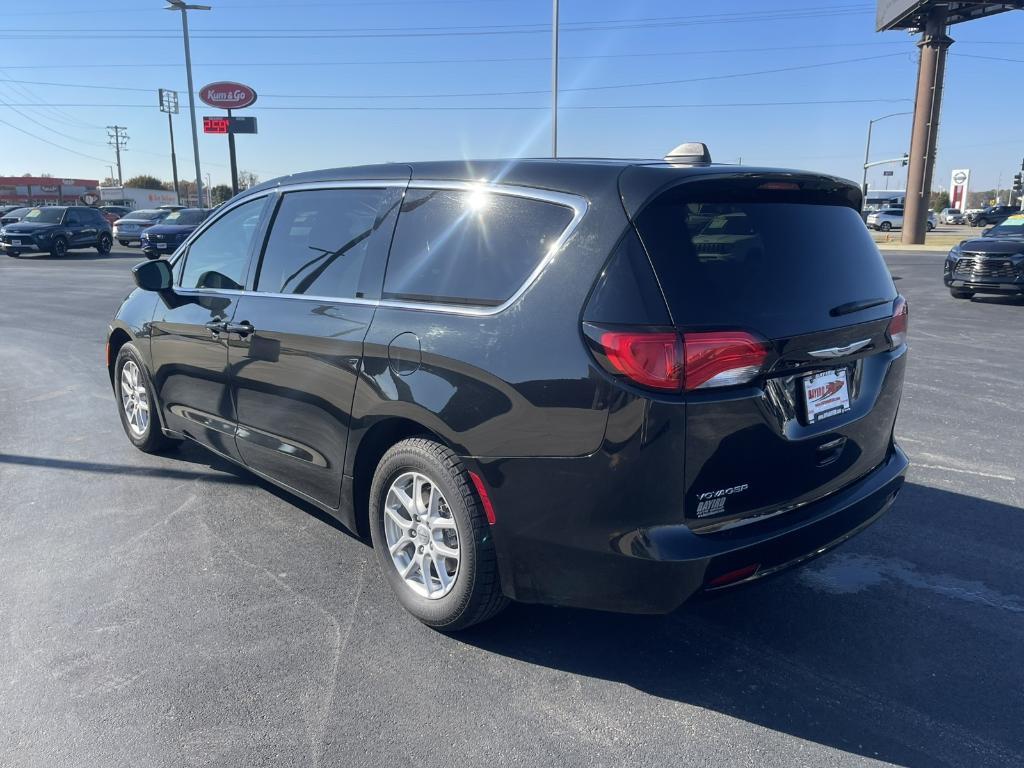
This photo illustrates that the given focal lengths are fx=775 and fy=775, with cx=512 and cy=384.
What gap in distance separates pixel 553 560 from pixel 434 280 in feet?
3.93

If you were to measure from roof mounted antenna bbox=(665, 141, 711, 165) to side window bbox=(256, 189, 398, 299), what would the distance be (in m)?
1.21

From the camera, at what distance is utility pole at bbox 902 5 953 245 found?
35.8 m

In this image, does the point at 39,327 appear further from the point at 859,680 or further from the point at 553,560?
the point at 859,680

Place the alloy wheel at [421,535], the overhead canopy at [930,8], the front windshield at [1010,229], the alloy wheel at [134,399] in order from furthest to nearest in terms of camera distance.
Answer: the overhead canopy at [930,8]
the front windshield at [1010,229]
the alloy wheel at [134,399]
the alloy wheel at [421,535]

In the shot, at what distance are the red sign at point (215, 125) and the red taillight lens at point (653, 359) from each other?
44.6 meters

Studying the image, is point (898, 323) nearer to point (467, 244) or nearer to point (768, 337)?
point (768, 337)

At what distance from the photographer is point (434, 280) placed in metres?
3.11

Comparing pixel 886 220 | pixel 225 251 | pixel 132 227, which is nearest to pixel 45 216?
pixel 132 227

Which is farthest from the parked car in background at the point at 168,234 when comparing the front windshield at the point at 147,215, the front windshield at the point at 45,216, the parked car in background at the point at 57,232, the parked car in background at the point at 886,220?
the parked car in background at the point at 886,220

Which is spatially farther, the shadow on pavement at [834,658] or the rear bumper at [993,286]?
the rear bumper at [993,286]

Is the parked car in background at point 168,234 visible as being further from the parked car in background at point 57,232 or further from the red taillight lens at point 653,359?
the red taillight lens at point 653,359

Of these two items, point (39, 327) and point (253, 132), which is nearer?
point (39, 327)

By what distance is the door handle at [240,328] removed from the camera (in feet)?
12.9

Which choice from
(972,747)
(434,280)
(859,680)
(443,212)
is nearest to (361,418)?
(434,280)
